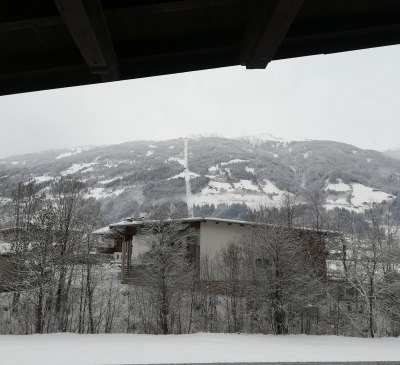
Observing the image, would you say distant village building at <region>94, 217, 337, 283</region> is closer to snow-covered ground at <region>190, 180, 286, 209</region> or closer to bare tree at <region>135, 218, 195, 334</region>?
bare tree at <region>135, 218, 195, 334</region>

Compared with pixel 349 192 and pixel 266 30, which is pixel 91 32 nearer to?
pixel 266 30

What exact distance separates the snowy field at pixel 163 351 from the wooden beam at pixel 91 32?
9270 mm

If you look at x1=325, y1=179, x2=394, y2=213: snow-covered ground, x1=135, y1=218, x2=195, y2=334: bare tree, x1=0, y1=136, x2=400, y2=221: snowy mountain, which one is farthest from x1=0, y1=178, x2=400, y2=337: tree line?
x1=325, y1=179, x2=394, y2=213: snow-covered ground

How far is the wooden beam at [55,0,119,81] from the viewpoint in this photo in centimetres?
168

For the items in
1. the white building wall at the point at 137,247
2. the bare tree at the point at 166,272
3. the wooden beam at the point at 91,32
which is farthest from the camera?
the white building wall at the point at 137,247

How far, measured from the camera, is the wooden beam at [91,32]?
1681 mm

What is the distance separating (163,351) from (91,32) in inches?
464

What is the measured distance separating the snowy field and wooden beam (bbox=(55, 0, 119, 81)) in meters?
9.27

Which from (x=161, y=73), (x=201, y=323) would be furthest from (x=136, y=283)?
(x=161, y=73)

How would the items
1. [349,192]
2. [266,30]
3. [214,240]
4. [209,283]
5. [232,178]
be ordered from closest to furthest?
[266,30] < [209,283] < [214,240] < [349,192] < [232,178]

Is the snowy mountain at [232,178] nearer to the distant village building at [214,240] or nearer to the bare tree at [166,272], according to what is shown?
the distant village building at [214,240]

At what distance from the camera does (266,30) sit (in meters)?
1.99

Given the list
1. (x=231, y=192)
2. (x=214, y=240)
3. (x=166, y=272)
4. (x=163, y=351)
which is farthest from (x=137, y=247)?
(x=231, y=192)

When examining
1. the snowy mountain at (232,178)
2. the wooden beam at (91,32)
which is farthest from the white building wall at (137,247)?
the snowy mountain at (232,178)
